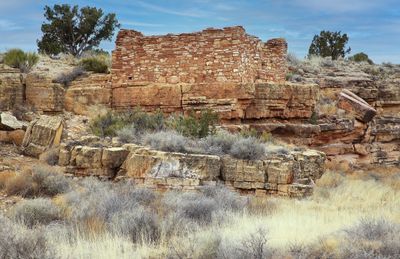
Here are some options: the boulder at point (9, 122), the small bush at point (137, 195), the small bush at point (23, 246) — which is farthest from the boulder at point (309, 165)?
the boulder at point (9, 122)

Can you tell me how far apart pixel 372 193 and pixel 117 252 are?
8702 millimetres

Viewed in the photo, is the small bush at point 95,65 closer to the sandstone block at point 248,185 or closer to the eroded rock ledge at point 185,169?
the eroded rock ledge at point 185,169

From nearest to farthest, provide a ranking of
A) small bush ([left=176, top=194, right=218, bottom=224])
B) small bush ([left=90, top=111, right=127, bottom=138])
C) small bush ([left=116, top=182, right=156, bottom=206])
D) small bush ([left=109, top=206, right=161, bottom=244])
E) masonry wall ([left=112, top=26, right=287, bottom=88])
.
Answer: small bush ([left=109, top=206, right=161, bottom=244]) < small bush ([left=176, top=194, right=218, bottom=224]) < small bush ([left=116, top=182, right=156, bottom=206]) < small bush ([left=90, top=111, right=127, bottom=138]) < masonry wall ([left=112, top=26, right=287, bottom=88])

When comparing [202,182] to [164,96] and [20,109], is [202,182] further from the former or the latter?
[20,109]

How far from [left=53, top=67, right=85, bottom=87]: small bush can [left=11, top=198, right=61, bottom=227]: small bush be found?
986 centimetres

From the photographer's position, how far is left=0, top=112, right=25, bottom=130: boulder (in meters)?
14.1

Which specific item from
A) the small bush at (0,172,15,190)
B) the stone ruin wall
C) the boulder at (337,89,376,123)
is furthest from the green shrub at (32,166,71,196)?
the boulder at (337,89,376,123)

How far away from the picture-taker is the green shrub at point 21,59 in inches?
709

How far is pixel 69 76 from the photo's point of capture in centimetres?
1734

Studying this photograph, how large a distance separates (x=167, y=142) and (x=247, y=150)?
1955mm

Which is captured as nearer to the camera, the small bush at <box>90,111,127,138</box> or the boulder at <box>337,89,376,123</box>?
the small bush at <box>90,111,127,138</box>

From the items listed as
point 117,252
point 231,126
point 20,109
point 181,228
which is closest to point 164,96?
point 231,126

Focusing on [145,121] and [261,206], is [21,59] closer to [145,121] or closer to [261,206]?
[145,121]

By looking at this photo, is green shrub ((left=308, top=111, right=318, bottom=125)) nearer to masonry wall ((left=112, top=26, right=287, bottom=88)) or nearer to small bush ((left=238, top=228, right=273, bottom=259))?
masonry wall ((left=112, top=26, right=287, bottom=88))
